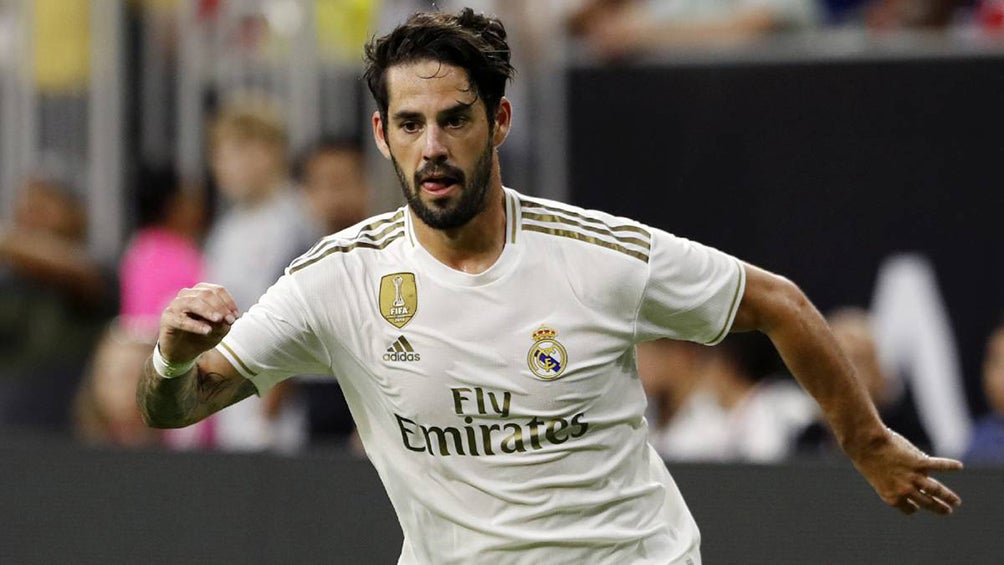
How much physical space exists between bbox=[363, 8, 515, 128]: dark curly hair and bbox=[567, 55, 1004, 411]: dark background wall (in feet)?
12.8

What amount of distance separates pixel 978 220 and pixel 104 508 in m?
4.00

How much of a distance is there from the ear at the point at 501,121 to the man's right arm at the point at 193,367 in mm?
792

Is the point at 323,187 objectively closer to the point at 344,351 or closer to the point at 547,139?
the point at 547,139

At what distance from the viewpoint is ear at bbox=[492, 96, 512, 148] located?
4.31 meters

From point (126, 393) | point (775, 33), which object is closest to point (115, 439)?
point (126, 393)

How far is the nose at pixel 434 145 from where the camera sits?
13.5 feet

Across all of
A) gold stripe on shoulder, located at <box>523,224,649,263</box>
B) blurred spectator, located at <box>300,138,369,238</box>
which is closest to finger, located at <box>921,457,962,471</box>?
gold stripe on shoulder, located at <box>523,224,649,263</box>

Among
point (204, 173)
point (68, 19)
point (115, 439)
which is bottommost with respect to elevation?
point (115, 439)

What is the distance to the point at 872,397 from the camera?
7.20 meters

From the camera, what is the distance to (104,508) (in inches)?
262

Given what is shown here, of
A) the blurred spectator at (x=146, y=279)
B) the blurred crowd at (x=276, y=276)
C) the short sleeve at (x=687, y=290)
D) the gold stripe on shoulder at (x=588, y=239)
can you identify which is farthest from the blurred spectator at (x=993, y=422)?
the blurred spectator at (x=146, y=279)

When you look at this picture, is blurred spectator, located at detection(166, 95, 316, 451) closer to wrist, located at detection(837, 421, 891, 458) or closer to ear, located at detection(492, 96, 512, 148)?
ear, located at detection(492, 96, 512, 148)

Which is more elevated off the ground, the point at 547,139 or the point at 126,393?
the point at 547,139

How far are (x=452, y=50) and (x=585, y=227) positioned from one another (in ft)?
1.80
